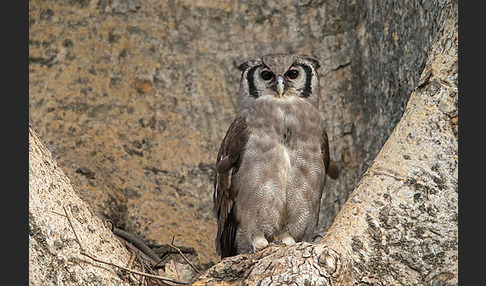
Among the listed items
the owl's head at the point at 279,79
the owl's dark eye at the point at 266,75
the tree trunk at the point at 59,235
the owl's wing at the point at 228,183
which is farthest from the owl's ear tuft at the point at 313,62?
the tree trunk at the point at 59,235

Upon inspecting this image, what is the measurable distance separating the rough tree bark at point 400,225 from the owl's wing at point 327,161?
2.31 feet

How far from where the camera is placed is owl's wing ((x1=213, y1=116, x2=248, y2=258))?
421 cm

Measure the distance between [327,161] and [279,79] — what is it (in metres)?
0.68

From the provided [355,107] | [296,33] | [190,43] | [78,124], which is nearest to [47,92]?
[78,124]

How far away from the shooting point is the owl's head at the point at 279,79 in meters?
4.15

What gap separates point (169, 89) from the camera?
543 cm

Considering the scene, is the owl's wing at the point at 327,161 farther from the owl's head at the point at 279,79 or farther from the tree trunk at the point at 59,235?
the tree trunk at the point at 59,235

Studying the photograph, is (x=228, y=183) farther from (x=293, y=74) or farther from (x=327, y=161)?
(x=293, y=74)

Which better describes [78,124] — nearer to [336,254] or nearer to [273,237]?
[273,237]

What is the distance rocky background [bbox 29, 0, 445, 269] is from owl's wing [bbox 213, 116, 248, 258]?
0.67m

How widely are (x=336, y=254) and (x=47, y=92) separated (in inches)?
119

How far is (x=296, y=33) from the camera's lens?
5363 mm

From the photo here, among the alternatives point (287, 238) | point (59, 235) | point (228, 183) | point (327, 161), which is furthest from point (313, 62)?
point (59, 235)

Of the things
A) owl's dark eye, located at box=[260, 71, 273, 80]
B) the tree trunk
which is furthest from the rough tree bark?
owl's dark eye, located at box=[260, 71, 273, 80]
